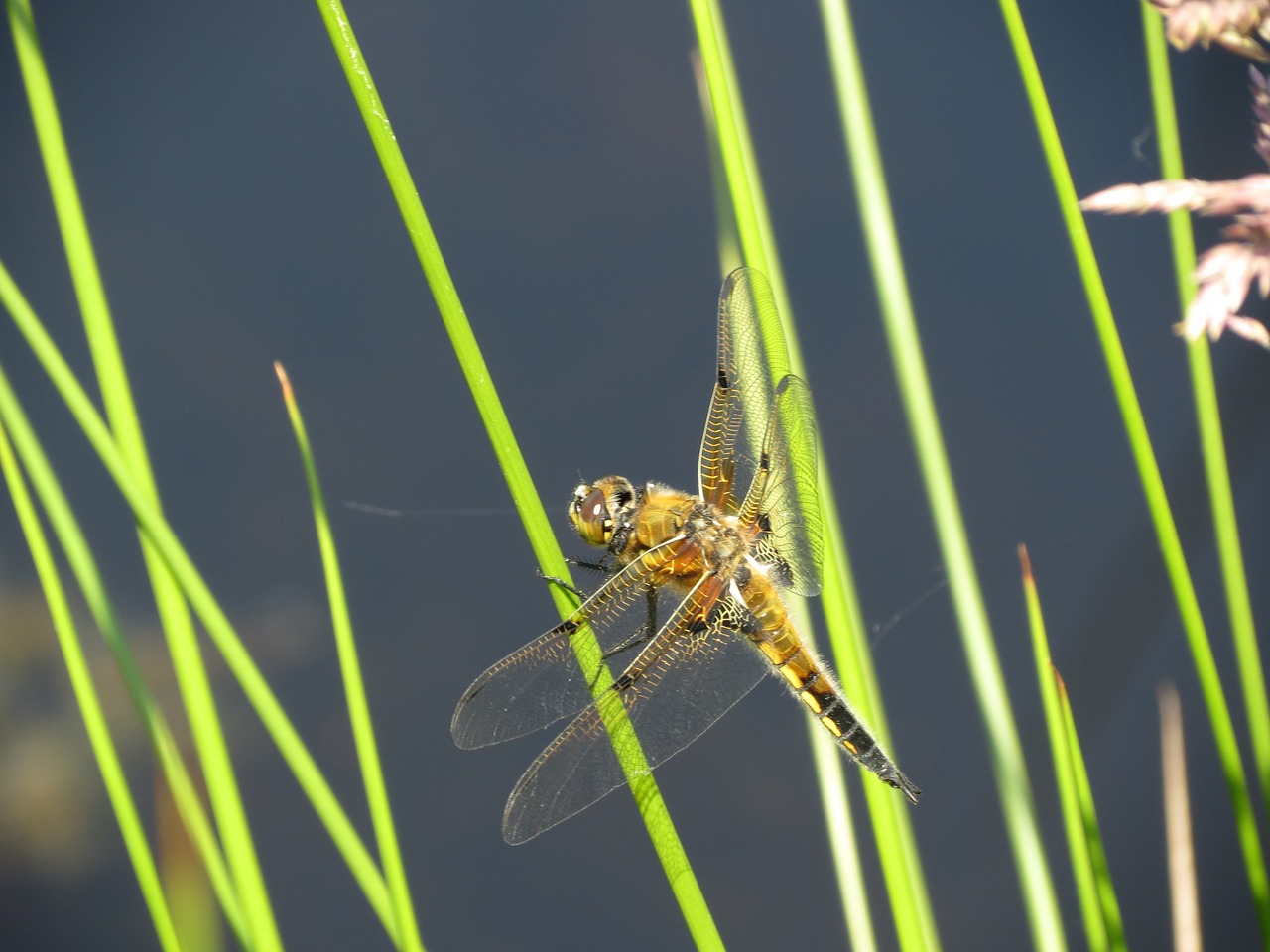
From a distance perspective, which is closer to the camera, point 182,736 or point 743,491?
point 743,491

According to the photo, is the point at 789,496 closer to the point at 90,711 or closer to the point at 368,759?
the point at 368,759

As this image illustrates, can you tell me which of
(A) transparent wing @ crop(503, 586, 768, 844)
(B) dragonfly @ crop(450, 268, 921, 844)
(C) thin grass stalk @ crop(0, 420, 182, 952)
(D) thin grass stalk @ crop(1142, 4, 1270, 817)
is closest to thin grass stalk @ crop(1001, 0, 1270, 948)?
(D) thin grass stalk @ crop(1142, 4, 1270, 817)

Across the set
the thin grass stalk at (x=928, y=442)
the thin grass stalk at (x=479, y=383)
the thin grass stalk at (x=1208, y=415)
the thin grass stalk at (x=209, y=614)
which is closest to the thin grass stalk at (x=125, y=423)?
the thin grass stalk at (x=209, y=614)

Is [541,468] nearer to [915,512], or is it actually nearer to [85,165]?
[915,512]

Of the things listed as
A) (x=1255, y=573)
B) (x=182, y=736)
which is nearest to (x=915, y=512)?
(x=1255, y=573)

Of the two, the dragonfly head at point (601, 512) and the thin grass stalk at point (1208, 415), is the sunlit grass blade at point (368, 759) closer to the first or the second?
the dragonfly head at point (601, 512)

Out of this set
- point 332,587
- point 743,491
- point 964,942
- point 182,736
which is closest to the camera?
point 332,587
